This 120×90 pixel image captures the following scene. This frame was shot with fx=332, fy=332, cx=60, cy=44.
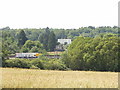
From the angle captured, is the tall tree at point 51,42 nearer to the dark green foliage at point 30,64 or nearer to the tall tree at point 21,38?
the tall tree at point 21,38

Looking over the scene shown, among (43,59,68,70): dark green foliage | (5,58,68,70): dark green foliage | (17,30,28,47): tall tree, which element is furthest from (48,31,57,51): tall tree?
(5,58,68,70): dark green foliage

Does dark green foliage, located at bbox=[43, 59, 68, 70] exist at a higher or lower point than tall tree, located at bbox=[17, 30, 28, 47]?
higher

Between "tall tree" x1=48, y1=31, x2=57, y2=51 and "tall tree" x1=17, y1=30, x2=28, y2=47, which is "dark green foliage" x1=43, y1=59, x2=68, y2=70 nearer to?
"tall tree" x1=17, y1=30, x2=28, y2=47

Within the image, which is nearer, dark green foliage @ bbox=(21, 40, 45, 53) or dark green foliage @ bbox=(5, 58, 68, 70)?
dark green foliage @ bbox=(5, 58, 68, 70)

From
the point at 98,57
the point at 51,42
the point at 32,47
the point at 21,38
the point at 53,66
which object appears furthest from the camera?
the point at 51,42

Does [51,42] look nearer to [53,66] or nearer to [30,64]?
[53,66]

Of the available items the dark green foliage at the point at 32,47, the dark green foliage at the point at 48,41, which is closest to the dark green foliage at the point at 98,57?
the dark green foliage at the point at 32,47

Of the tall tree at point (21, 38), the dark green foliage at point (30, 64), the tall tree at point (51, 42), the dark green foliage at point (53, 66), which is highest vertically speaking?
the dark green foliage at point (30, 64)

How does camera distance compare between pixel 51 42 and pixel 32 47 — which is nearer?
pixel 32 47

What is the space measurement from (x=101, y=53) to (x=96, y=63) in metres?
2.11

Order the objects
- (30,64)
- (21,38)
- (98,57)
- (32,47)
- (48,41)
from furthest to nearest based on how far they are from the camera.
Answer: (48,41) < (21,38) < (32,47) < (98,57) < (30,64)

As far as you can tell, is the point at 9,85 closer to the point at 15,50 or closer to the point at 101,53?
the point at 101,53

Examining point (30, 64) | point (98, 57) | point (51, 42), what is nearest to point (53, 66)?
point (30, 64)

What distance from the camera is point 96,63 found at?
41000 millimetres
